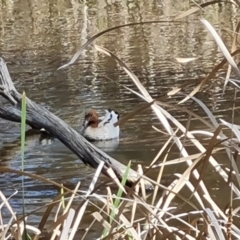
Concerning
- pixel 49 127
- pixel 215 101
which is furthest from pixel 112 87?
pixel 49 127

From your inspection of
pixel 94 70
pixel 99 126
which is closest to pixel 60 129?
pixel 99 126

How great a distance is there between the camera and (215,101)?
8.16m

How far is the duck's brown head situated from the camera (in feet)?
24.5

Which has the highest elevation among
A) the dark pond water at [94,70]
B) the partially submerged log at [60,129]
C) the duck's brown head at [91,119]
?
the partially submerged log at [60,129]

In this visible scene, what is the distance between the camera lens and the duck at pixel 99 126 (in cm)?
727

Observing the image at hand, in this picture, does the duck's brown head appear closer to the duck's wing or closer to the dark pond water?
the duck's wing

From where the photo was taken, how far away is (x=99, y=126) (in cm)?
742

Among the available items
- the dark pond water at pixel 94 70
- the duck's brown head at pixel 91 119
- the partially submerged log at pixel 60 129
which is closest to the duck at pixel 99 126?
the duck's brown head at pixel 91 119

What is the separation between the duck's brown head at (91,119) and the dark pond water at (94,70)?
26 cm

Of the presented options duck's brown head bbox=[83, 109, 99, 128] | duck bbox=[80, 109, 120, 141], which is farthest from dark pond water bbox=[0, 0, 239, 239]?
duck's brown head bbox=[83, 109, 99, 128]

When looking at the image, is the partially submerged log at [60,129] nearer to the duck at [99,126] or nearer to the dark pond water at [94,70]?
the dark pond water at [94,70]

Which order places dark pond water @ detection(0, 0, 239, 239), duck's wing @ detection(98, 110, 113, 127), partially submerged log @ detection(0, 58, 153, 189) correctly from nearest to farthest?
partially submerged log @ detection(0, 58, 153, 189) → dark pond water @ detection(0, 0, 239, 239) → duck's wing @ detection(98, 110, 113, 127)

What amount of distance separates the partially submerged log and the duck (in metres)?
0.98

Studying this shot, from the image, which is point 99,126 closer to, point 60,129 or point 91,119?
point 91,119
